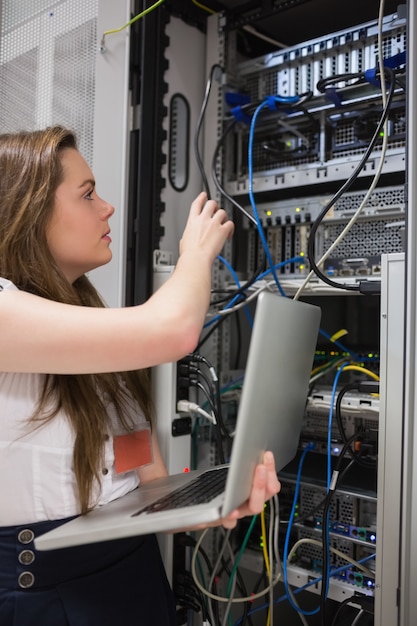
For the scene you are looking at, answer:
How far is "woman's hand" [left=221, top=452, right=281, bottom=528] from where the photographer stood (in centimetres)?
82

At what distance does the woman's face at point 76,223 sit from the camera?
3.52 ft

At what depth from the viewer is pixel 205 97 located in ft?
5.16

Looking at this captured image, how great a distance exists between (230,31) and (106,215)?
2.98 ft

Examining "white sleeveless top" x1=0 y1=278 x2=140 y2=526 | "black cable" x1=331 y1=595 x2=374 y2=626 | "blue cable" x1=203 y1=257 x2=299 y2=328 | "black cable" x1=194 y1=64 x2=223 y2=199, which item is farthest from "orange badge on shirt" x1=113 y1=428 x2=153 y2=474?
"black cable" x1=194 y1=64 x2=223 y2=199

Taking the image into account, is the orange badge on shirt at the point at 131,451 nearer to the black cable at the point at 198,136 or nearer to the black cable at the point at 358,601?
the black cable at the point at 358,601

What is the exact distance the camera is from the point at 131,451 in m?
1.14

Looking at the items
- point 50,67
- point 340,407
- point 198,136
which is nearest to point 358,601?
point 340,407

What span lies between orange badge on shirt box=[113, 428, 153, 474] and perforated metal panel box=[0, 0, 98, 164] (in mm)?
771

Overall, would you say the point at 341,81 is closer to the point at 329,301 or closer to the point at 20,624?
the point at 329,301

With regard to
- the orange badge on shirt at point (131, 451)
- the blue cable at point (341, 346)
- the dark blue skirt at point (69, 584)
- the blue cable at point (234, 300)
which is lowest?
the dark blue skirt at point (69, 584)

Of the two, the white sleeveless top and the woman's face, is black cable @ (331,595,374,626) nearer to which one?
the white sleeveless top

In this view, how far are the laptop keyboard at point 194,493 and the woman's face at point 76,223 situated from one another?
1.63 ft

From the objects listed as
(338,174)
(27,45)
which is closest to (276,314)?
(338,174)

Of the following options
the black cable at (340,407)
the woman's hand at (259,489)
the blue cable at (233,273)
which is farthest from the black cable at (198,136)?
the woman's hand at (259,489)
